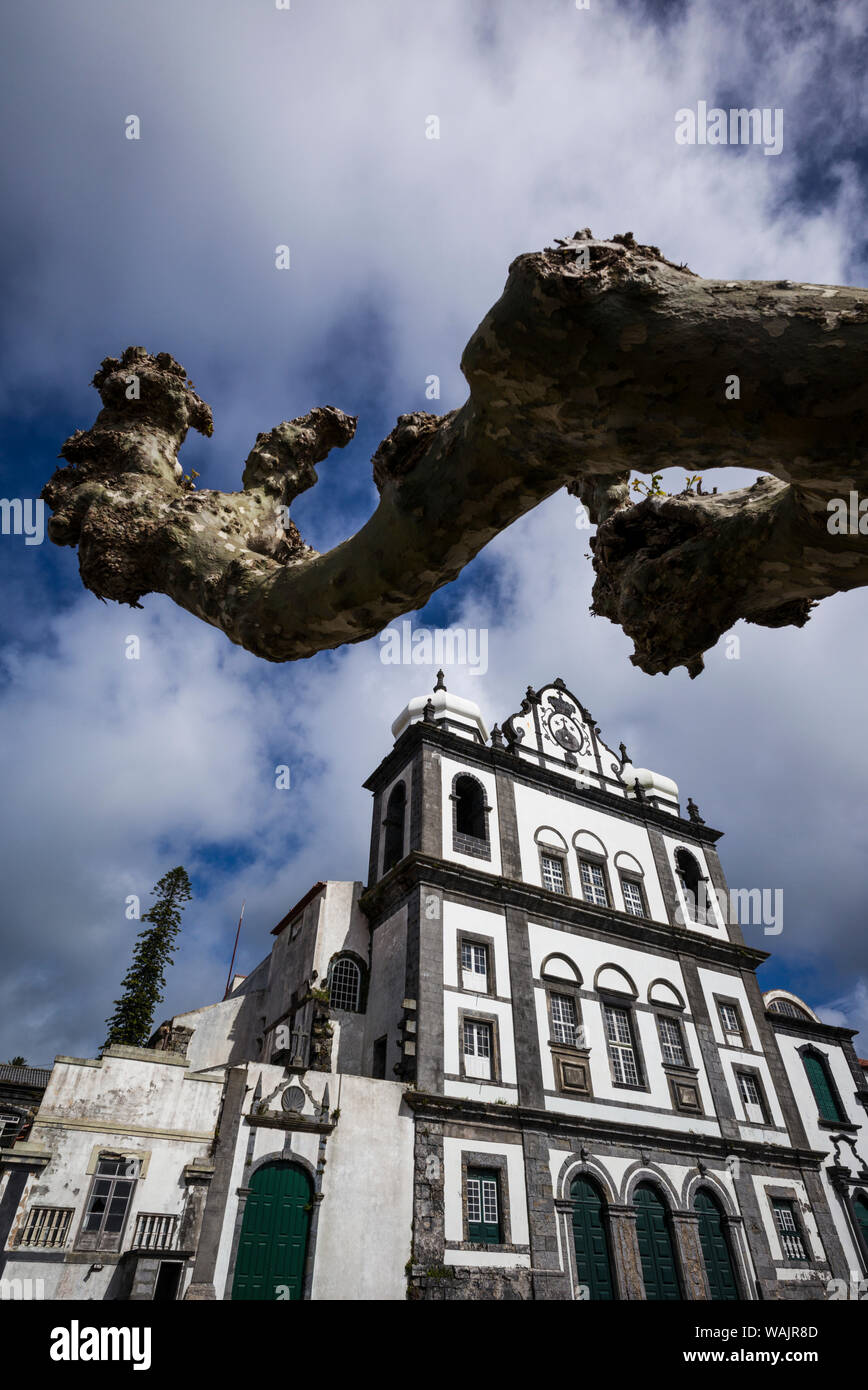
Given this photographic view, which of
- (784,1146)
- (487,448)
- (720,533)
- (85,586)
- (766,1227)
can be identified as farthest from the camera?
(784,1146)

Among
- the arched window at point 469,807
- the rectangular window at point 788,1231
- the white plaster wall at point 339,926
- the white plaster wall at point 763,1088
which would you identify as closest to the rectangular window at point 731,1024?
the white plaster wall at point 763,1088

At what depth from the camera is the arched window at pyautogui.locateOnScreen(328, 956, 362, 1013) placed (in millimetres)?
21312

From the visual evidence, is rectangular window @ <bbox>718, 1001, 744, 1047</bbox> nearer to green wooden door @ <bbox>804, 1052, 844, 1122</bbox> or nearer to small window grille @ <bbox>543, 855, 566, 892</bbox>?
green wooden door @ <bbox>804, 1052, 844, 1122</bbox>

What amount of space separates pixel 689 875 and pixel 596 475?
2639 centimetres

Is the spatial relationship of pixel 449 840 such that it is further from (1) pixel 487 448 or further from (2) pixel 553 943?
(1) pixel 487 448

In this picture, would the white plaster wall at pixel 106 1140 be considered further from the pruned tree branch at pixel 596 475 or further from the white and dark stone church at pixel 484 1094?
the pruned tree branch at pixel 596 475

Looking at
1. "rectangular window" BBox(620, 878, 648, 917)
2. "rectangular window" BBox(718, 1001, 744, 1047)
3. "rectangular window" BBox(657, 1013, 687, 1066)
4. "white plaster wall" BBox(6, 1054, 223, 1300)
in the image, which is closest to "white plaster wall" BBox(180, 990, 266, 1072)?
"white plaster wall" BBox(6, 1054, 223, 1300)

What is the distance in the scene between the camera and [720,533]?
4.31 meters

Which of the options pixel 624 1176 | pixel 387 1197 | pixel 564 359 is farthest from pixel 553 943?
pixel 564 359

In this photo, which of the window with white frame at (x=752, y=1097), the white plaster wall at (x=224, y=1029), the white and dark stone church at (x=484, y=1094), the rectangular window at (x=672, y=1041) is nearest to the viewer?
the white and dark stone church at (x=484, y=1094)

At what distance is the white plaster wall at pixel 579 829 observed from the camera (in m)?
24.0

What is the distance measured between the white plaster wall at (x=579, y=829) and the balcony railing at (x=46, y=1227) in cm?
1392

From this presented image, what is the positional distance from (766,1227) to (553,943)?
372 inches

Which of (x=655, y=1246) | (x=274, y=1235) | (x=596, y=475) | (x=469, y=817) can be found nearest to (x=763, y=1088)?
(x=655, y=1246)
